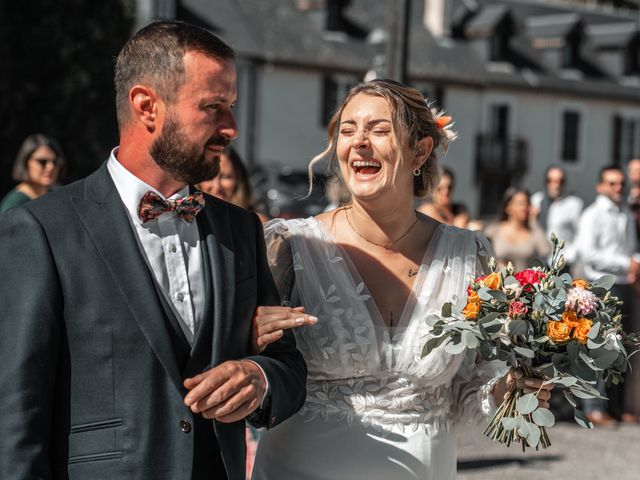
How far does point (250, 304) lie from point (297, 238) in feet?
2.90

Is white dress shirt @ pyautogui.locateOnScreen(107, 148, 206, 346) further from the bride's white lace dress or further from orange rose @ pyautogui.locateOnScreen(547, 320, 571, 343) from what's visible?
orange rose @ pyautogui.locateOnScreen(547, 320, 571, 343)

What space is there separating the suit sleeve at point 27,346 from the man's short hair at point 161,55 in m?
0.46

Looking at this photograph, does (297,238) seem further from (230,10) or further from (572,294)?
(230,10)

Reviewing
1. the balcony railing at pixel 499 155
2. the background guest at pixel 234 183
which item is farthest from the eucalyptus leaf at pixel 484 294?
the balcony railing at pixel 499 155

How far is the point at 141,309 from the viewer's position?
256 centimetres

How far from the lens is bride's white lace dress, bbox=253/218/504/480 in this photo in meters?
3.47

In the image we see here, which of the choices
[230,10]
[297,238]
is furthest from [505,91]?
[297,238]

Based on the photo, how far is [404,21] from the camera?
8727 millimetres

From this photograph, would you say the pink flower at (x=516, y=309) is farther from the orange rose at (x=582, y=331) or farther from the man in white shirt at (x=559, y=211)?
the man in white shirt at (x=559, y=211)

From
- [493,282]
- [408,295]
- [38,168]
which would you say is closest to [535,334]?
[493,282]

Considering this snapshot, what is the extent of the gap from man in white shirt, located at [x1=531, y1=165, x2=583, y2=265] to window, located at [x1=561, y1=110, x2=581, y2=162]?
97.2ft

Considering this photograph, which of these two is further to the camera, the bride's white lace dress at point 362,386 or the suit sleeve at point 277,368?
the bride's white lace dress at point 362,386

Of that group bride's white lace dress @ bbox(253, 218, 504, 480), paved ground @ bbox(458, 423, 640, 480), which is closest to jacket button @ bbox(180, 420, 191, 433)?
bride's white lace dress @ bbox(253, 218, 504, 480)

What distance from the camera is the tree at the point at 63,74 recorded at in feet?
76.1
